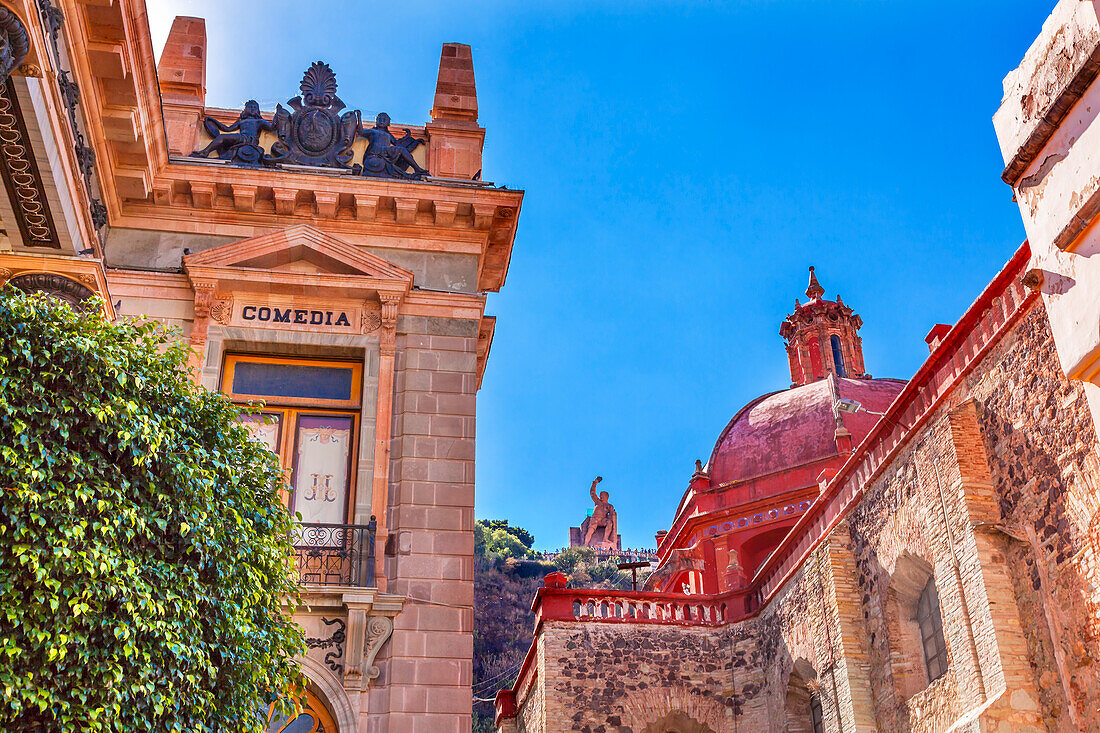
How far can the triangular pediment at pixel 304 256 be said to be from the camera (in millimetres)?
14742

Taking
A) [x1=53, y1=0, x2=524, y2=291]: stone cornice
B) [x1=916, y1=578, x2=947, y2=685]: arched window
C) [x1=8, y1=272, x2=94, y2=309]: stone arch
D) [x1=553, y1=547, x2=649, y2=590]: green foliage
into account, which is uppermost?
[x1=553, y1=547, x2=649, y2=590]: green foliage

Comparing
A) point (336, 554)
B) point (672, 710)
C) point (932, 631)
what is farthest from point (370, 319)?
point (672, 710)

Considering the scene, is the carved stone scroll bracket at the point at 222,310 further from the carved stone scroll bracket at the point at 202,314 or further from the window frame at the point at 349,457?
the window frame at the point at 349,457

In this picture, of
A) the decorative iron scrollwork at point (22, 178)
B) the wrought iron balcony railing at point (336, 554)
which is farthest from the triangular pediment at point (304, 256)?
the wrought iron balcony railing at point (336, 554)

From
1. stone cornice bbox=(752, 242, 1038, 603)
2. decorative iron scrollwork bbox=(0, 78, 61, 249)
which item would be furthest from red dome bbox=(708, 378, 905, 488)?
decorative iron scrollwork bbox=(0, 78, 61, 249)

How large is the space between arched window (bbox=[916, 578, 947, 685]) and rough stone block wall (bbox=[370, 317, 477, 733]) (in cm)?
719

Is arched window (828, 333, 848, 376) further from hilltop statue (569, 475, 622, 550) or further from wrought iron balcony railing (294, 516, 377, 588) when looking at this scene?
hilltop statue (569, 475, 622, 550)

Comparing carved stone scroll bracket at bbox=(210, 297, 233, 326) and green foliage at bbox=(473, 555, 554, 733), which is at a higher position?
green foliage at bbox=(473, 555, 554, 733)

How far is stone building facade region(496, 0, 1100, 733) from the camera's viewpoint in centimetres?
685

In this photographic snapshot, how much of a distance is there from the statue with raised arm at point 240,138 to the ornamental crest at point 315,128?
230 millimetres

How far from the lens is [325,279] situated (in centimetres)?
1473

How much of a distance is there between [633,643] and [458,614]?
11.4m

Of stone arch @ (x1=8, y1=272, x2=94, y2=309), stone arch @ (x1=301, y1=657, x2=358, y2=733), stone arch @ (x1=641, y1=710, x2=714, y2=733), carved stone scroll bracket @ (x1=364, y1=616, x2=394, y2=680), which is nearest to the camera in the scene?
stone arch @ (x1=8, y1=272, x2=94, y2=309)

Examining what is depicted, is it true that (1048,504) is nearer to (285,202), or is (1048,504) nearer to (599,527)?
(285,202)
